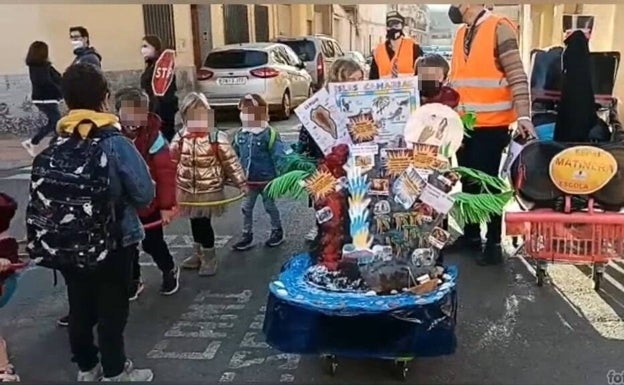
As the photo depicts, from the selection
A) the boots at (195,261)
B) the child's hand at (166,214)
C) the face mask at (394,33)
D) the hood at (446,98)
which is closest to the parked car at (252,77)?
the face mask at (394,33)

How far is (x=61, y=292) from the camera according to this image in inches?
179

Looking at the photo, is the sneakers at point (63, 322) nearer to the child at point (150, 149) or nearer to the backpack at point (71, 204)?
the child at point (150, 149)

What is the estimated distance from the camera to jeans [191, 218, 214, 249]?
4688 millimetres

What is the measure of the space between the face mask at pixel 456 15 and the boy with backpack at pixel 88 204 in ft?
8.43

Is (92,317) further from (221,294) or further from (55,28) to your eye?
(55,28)

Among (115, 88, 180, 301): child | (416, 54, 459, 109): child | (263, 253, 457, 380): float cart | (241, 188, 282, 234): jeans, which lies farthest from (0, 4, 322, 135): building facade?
(263, 253, 457, 380): float cart

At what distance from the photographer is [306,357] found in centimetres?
347

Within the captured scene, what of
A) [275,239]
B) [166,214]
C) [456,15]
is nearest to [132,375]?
[166,214]

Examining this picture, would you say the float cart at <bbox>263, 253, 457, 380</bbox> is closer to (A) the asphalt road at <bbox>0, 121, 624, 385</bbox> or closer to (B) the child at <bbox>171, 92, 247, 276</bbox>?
(A) the asphalt road at <bbox>0, 121, 624, 385</bbox>

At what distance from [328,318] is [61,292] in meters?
2.24

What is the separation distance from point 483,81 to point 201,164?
1.91m

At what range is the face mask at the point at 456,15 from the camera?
181 inches

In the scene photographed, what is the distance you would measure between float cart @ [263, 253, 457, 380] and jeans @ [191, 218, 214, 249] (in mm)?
1631

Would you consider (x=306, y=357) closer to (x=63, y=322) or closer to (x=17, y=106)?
(x=63, y=322)
